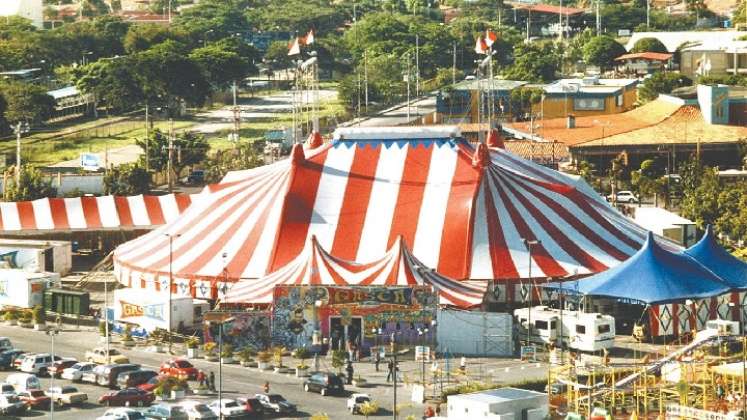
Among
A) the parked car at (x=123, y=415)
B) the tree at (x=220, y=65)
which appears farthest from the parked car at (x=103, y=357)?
the tree at (x=220, y=65)

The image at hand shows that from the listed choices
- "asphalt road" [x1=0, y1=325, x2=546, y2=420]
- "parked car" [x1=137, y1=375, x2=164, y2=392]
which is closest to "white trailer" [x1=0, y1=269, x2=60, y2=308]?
"asphalt road" [x1=0, y1=325, x2=546, y2=420]

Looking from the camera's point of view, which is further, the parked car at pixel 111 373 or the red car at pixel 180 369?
the red car at pixel 180 369

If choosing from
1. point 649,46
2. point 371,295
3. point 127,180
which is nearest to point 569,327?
point 371,295

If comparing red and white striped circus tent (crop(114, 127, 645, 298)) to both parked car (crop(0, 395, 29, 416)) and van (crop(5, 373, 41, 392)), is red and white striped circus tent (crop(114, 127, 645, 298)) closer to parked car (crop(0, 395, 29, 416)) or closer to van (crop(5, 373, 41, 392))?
van (crop(5, 373, 41, 392))

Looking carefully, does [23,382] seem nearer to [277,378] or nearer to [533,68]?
[277,378]

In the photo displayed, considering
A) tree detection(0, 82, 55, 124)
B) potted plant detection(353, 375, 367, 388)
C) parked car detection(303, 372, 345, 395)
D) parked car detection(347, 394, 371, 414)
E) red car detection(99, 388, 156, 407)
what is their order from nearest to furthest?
parked car detection(347, 394, 371, 414)
red car detection(99, 388, 156, 407)
parked car detection(303, 372, 345, 395)
potted plant detection(353, 375, 367, 388)
tree detection(0, 82, 55, 124)

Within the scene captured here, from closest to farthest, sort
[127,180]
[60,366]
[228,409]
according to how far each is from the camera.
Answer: [228,409] < [60,366] < [127,180]

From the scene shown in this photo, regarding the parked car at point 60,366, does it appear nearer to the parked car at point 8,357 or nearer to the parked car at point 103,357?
the parked car at point 103,357
